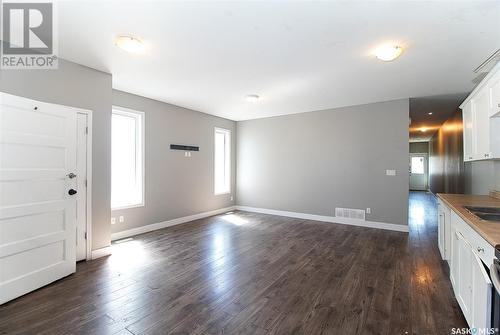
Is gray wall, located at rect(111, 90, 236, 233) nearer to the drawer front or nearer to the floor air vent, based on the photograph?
the floor air vent

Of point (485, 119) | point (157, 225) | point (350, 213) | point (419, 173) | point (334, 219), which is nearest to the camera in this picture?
point (485, 119)

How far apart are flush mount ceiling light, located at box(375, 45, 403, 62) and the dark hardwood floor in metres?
2.62

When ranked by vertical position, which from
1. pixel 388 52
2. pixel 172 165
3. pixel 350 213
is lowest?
pixel 350 213

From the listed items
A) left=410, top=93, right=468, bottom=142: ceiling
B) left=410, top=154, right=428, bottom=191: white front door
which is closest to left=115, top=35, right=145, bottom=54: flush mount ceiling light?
left=410, top=93, right=468, bottom=142: ceiling

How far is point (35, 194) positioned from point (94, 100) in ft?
4.78

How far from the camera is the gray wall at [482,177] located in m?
3.18

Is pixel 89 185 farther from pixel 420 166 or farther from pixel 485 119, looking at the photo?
pixel 420 166

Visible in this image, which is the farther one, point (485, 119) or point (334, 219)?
point (334, 219)

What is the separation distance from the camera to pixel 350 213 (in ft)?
16.8

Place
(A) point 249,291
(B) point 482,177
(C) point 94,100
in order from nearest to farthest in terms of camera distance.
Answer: (A) point 249,291 → (C) point 94,100 → (B) point 482,177

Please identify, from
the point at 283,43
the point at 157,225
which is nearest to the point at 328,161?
the point at 283,43

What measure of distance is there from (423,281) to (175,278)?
2.90 meters

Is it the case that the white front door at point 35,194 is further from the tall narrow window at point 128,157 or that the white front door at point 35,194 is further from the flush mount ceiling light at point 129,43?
the tall narrow window at point 128,157

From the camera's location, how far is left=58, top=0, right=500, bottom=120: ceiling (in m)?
1.96
